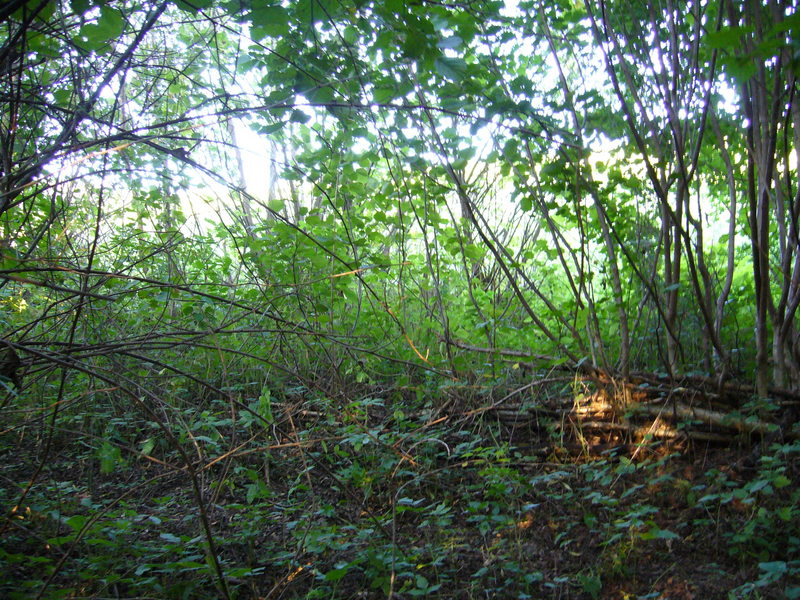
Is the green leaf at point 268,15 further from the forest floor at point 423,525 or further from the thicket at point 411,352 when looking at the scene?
the forest floor at point 423,525

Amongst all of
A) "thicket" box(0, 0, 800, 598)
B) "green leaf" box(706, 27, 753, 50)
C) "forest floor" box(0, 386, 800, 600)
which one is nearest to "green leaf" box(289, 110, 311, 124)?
Result: "thicket" box(0, 0, 800, 598)

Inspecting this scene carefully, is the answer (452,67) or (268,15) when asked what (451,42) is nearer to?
(452,67)

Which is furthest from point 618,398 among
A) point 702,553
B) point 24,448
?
point 24,448

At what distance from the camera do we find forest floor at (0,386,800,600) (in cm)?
200

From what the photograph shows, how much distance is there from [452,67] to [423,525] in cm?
186

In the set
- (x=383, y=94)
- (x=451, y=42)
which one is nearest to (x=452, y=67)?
(x=451, y=42)

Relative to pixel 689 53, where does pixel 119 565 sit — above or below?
below

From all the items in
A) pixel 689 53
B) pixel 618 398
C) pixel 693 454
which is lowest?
pixel 693 454

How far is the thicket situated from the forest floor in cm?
2

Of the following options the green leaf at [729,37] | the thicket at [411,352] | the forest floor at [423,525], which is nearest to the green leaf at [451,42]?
the thicket at [411,352]

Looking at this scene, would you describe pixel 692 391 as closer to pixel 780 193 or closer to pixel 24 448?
pixel 780 193

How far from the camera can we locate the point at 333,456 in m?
3.30

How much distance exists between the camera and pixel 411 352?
13.2 ft

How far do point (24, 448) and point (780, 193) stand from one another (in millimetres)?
4350
